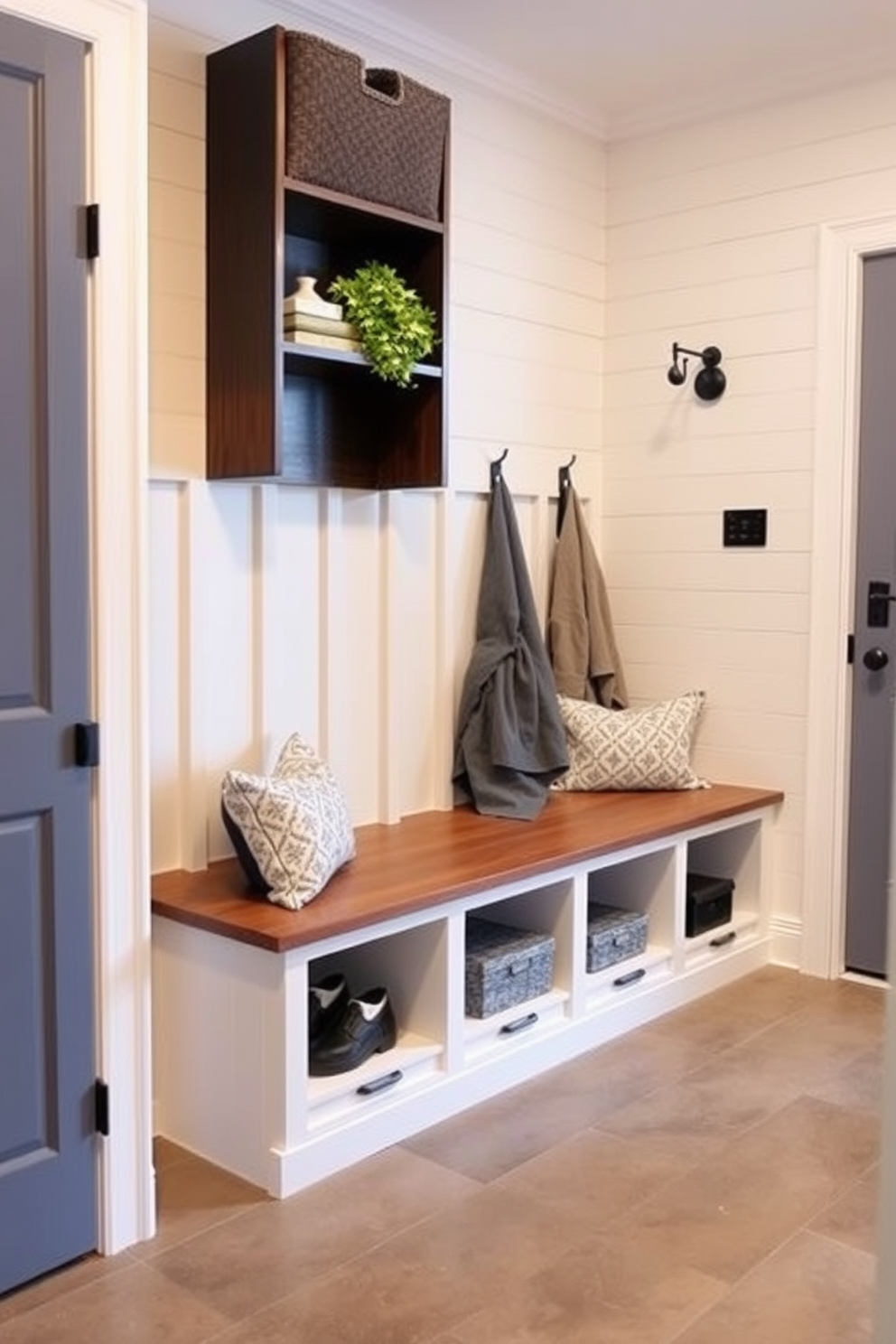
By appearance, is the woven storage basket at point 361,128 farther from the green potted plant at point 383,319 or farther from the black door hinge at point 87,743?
the black door hinge at point 87,743

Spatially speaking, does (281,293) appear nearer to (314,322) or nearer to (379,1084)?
(314,322)

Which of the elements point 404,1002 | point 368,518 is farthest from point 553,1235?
point 368,518

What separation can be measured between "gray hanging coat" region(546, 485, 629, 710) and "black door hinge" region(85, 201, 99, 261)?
2.07 meters

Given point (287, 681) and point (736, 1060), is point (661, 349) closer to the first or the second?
point (287, 681)

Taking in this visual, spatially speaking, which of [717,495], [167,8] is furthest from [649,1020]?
[167,8]

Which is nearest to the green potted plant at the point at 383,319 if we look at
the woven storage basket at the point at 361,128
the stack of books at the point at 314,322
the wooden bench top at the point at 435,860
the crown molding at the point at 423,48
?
the stack of books at the point at 314,322

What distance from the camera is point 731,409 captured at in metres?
3.92

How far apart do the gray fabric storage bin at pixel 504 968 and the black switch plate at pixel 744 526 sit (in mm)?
1422

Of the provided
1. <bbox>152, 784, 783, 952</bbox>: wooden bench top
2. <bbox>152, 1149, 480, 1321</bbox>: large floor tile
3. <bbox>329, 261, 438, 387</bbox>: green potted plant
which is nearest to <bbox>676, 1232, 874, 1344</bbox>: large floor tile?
<bbox>152, 1149, 480, 1321</bbox>: large floor tile

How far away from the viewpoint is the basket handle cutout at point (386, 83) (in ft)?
9.50

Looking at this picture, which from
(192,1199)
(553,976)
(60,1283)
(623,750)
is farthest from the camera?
(623,750)

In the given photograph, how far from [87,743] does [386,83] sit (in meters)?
1.70

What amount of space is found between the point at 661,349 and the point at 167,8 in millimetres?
1845

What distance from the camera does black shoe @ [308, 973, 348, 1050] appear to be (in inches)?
108
